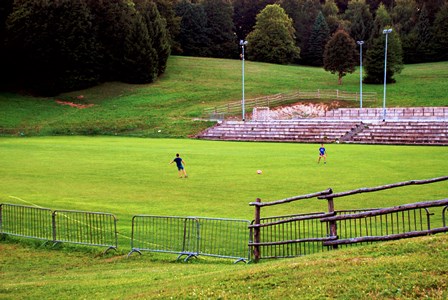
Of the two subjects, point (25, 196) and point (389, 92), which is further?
point (389, 92)

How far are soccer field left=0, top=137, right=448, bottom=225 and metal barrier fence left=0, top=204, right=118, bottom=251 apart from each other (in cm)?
131

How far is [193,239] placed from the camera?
50.2ft

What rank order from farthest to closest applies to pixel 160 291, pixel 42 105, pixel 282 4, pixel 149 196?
1. pixel 282 4
2. pixel 42 105
3. pixel 149 196
4. pixel 160 291

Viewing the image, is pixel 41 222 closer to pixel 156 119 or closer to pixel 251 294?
pixel 251 294

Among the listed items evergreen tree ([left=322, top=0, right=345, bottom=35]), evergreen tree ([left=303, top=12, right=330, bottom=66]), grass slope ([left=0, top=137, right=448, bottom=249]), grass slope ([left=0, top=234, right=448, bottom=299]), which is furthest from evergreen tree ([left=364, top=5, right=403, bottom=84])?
grass slope ([left=0, top=234, right=448, bottom=299])

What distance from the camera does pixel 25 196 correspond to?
2216 cm

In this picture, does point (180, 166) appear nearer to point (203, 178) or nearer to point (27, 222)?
point (203, 178)

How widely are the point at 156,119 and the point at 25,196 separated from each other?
139ft

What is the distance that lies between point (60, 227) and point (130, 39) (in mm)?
68078

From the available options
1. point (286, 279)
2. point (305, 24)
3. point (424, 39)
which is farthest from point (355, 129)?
point (305, 24)

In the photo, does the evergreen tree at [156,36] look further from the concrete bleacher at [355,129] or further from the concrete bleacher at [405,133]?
the concrete bleacher at [405,133]

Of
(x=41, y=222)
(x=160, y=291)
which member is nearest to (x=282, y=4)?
(x=41, y=222)

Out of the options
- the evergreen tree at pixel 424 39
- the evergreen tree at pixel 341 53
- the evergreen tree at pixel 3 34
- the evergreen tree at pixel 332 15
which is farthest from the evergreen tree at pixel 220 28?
the evergreen tree at pixel 3 34

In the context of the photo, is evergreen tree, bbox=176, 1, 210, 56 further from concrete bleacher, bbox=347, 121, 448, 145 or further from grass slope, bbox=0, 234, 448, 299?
grass slope, bbox=0, 234, 448, 299
